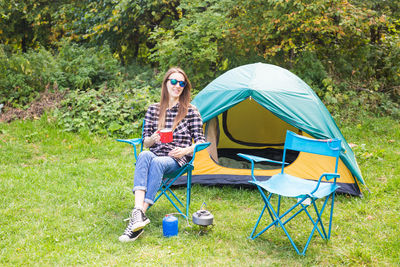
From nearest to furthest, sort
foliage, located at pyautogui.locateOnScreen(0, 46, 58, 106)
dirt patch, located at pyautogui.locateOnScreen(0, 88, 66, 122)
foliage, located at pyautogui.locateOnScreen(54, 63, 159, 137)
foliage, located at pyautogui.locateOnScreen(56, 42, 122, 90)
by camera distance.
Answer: foliage, located at pyautogui.locateOnScreen(54, 63, 159, 137) < dirt patch, located at pyautogui.locateOnScreen(0, 88, 66, 122) < foliage, located at pyautogui.locateOnScreen(0, 46, 58, 106) < foliage, located at pyautogui.locateOnScreen(56, 42, 122, 90)

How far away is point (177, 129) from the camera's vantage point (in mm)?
3355

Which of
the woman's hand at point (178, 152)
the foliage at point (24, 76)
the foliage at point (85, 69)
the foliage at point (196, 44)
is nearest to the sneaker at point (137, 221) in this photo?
the woman's hand at point (178, 152)

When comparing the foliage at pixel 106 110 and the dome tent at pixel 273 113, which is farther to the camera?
the foliage at pixel 106 110

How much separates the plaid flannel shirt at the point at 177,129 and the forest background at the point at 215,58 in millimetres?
2528

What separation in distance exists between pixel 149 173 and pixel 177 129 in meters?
0.54

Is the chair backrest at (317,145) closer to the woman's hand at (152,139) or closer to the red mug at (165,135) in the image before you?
the red mug at (165,135)

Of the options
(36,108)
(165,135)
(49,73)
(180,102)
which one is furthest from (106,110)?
(165,135)

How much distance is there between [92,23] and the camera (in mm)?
8258

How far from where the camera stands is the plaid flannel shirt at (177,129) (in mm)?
3314

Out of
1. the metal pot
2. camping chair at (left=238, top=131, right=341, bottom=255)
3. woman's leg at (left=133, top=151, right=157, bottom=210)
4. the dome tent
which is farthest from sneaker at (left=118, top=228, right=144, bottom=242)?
the dome tent

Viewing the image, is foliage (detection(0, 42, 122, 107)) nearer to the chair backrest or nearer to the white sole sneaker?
the white sole sneaker

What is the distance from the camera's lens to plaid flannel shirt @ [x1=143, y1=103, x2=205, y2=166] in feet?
10.9

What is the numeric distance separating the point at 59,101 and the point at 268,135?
3472 millimetres

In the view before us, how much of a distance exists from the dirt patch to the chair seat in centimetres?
448
